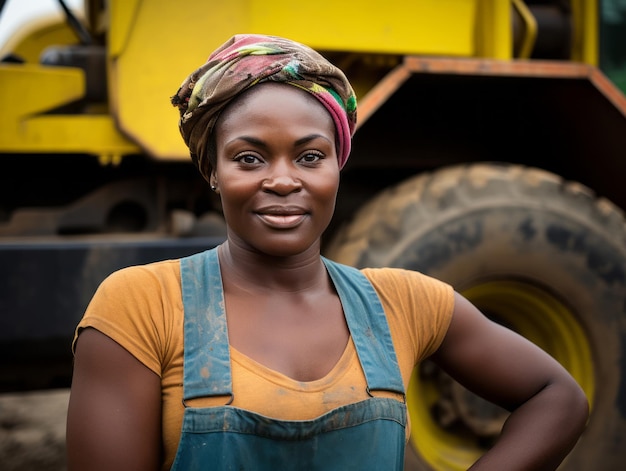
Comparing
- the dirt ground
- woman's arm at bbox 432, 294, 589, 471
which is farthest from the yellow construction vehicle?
woman's arm at bbox 432, 294, 589, 471

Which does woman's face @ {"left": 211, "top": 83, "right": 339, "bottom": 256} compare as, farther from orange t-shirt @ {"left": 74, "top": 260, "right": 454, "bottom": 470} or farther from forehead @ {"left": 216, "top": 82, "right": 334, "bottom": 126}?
orange t-shirt @ {"left": 74, "top": 260, "right": 454, "bottom": 470}

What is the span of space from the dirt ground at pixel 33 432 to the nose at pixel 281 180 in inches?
102

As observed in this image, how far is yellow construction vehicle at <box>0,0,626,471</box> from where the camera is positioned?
2877 mm

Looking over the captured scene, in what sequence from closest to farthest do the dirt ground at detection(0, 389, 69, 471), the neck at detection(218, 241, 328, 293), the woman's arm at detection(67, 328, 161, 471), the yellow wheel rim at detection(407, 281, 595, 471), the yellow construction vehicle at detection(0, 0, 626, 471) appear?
the woman's arm at detection(67, 328, 161, 471) → the neck at detection(218, 241, 328, 293) → the yellow construction vehicle at detection(0, 0, 626, 471) → the yellow wheel rim at detection(407, 281, 595, 471) → the dirt ground at detection(0, 389, 69, 471)

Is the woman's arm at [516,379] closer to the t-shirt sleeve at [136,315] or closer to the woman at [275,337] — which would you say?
the woman at [275,337]

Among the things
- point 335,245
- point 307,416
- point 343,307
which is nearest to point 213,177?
point 343,307

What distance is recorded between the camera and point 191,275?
1.56 meters

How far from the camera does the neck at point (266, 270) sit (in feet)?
5.31

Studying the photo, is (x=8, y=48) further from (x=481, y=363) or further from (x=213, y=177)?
(x=481, y=363)

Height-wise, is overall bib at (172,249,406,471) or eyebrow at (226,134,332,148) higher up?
eyebrow at (226,134,332,148)

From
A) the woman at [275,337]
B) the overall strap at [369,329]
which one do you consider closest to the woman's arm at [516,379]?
the woman at [275,337]

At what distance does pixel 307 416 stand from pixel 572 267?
1.97 metres

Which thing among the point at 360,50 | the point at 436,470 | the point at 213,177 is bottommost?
the point at 436,470

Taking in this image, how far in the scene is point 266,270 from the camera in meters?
1.62
